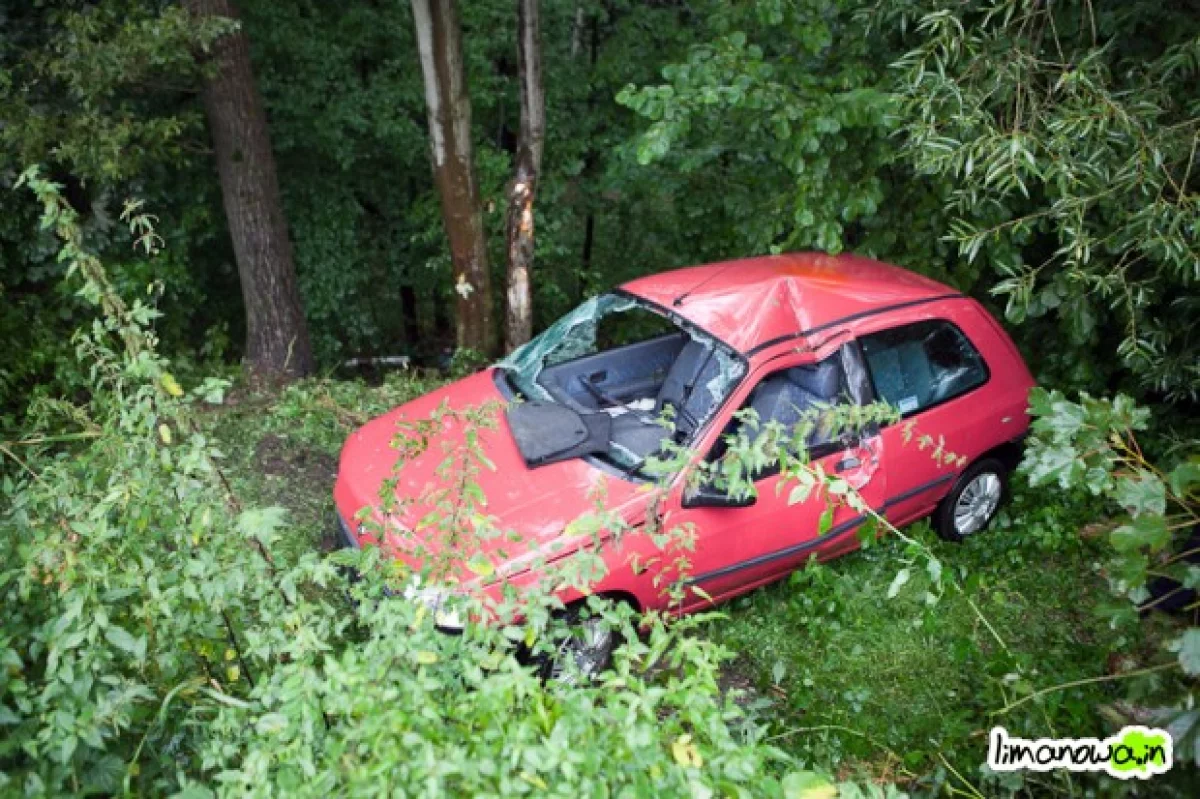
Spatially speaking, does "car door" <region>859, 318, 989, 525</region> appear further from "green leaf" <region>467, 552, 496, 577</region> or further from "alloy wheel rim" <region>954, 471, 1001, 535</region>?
"green leaf" <region>467, 552, 496, 577</region>

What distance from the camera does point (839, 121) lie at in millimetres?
5711

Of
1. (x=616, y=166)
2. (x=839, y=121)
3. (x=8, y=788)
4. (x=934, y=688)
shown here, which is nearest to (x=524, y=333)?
(x=616, y=166)

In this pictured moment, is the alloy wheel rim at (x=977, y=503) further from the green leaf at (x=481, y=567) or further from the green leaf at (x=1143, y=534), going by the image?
the green leaf at (x=481, y=567)

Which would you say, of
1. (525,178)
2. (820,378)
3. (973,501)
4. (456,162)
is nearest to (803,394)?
(820,378)

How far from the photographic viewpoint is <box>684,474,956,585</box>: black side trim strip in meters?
4.67

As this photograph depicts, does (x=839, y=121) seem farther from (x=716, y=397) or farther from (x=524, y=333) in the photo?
(x=524, y=333)

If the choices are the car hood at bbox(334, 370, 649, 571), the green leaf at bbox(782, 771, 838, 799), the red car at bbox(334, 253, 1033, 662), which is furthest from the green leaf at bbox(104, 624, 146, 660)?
the green leaf at bbox(782, 771, 838, 799)

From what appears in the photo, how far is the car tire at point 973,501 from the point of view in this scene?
553cm

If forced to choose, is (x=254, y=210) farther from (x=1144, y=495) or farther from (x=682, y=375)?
(x=1144, y=495)

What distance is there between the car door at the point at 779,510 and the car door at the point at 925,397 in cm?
21

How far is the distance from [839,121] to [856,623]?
315cm

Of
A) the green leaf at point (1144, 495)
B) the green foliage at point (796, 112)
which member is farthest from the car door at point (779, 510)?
the green leaf at point (1144, 495)

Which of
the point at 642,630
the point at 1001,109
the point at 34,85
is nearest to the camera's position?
the point at 642,630

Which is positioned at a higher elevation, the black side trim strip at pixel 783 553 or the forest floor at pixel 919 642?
the black side trim strip at pixel 783 553
